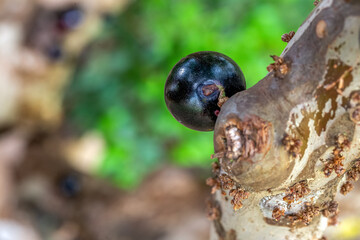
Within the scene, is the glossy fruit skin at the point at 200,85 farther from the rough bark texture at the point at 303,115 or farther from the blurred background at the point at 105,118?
the blurred background at the point at 105,118

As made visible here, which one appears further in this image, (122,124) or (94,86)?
(94,86)

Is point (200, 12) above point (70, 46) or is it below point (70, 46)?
below

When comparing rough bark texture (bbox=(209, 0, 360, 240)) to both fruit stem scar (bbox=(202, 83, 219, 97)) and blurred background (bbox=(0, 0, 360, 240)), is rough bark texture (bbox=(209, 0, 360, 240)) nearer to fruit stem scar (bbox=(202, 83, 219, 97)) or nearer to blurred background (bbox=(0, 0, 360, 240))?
fruit stem scar (bbox=(202, 83, 219, 97))

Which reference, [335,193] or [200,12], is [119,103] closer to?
[200,12]

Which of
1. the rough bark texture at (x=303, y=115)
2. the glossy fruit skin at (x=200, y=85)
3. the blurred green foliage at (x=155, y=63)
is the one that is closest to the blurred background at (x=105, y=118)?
the blurred green foliage at (x=155, y=63)

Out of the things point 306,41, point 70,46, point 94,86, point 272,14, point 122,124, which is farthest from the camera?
point 70,46

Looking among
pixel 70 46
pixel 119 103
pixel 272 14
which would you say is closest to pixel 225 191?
pixel 272 14

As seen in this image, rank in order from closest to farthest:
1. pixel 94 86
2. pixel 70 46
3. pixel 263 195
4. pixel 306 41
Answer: pixel 306 41
pixel 263 195
pixel 94 86
pixel 70 46
